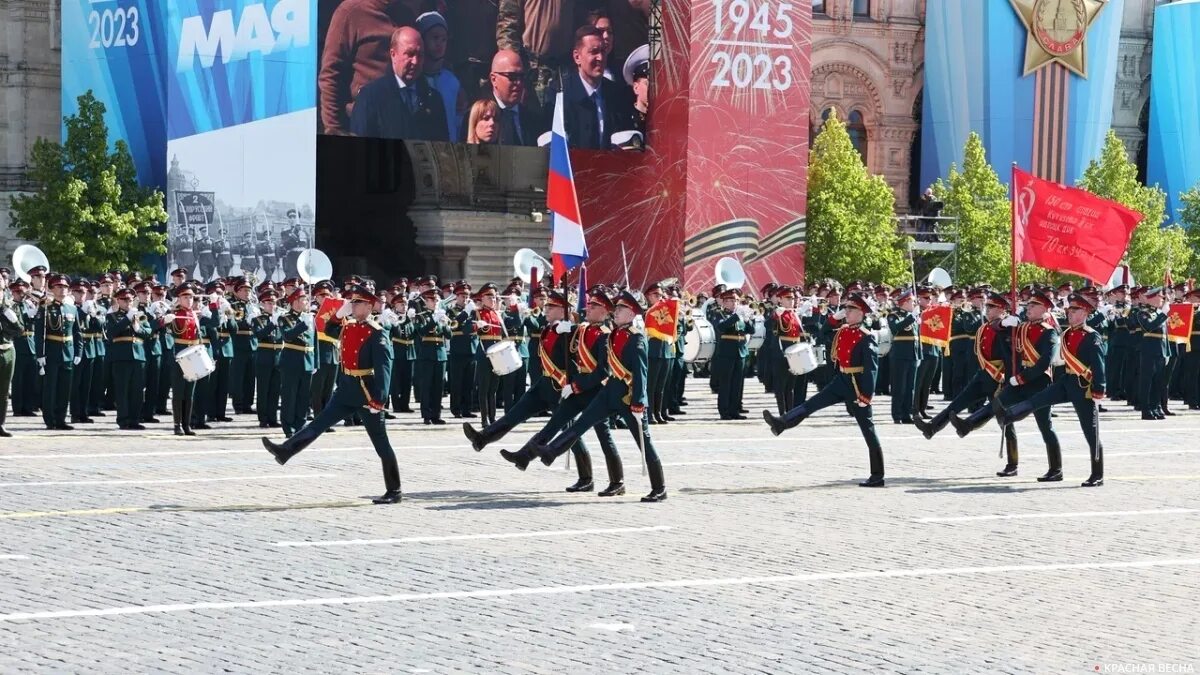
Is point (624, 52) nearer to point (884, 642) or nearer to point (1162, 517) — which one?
point (1162, 517)

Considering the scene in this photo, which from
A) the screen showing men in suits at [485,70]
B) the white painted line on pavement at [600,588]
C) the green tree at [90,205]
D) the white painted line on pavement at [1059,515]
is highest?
the screen showing men in suits at [485,70]

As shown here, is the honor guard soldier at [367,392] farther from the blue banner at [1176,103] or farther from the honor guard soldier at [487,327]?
the blue banner at [1176,103]

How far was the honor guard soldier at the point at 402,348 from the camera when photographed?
2314cm

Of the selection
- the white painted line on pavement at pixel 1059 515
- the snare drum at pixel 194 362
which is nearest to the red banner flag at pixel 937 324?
the white painted line on pavement at pixel 1059 515

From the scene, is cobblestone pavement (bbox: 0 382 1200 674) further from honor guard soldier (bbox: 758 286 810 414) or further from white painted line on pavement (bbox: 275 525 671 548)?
honor guard soldier (bbox: 758 286 810 414)

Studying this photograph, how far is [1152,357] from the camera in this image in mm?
26562

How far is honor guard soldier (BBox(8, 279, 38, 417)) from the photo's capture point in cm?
2100

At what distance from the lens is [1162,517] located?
15602mm

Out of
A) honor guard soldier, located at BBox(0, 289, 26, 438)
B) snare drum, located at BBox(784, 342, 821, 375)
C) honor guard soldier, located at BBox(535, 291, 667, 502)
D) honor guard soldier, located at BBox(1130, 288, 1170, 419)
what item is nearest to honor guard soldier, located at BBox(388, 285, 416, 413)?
honor guard soldier, located at BBox(0, 289, 26, 438)

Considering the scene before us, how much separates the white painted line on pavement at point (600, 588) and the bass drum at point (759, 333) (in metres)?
14.2

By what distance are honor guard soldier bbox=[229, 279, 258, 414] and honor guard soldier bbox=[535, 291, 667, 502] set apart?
7589 millimetres

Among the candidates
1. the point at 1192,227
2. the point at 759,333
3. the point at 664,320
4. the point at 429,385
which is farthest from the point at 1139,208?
the point at 429,385

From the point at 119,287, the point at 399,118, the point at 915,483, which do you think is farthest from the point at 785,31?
the point at 915,483

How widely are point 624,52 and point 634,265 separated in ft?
17.5
